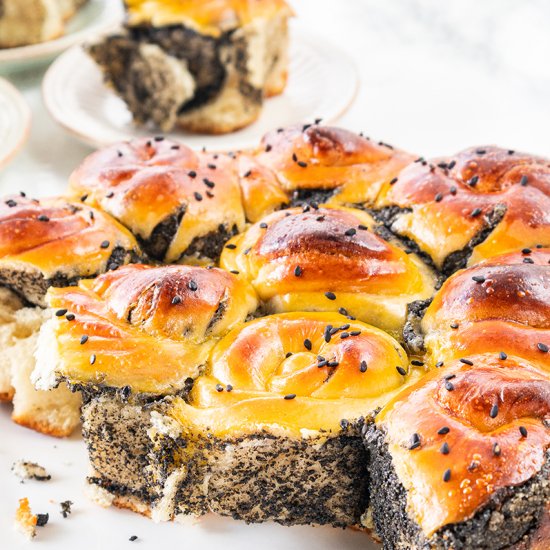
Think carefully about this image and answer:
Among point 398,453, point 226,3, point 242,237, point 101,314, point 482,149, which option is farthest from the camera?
point 226,3

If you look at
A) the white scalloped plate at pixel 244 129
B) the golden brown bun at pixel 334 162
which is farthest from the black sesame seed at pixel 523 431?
the white scalloped plate at pixel 244 129

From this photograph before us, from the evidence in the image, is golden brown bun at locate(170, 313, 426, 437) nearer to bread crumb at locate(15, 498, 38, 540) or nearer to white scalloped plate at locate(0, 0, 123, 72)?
bread crumb at locate(15, 498, 38, 540)

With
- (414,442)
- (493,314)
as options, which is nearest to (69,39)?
(493,314)

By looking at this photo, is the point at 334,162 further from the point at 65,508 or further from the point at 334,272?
the point at 65,508

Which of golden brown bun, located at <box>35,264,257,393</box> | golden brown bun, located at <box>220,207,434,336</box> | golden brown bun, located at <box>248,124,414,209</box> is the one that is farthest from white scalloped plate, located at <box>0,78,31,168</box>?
golden brown bun, located at <box>220,207,434,336</box>

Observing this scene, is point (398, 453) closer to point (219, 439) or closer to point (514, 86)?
point (219, 439)

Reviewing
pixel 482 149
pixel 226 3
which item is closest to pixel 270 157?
pixel 482 149
